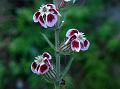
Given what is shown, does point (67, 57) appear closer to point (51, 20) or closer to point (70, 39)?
point (70, 39)

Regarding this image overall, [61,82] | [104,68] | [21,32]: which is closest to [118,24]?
[104,68]

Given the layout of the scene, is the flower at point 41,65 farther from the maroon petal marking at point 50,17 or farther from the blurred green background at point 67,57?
the blurred green background at point 67,57

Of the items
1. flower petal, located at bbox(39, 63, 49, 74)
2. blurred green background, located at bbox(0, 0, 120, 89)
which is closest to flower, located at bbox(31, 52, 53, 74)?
flower petal, located at bbox(39, 63, 49, 74)

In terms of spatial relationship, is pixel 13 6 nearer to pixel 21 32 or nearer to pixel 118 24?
pixel 21 32

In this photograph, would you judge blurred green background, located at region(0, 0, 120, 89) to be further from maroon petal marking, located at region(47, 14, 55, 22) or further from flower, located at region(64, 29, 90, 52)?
maroon petal marking, located at region(47, 14, 55, 22)

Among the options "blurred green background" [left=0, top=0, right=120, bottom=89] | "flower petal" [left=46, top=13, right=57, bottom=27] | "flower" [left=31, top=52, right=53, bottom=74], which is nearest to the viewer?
"flower petal" [left=46, top=13, right=57, bottom=27]

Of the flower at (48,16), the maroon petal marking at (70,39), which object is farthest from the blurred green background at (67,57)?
the flower at (48,16)

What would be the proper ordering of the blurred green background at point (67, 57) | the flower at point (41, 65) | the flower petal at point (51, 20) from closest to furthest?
the flower petal at point (51, 20) < the flower at point (41, 65) < the blurred green background at point (67, 57)

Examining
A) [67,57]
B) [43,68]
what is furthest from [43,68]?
[67,57]

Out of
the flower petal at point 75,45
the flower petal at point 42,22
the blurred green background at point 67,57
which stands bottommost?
the flower petal at point 75,45
